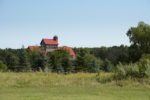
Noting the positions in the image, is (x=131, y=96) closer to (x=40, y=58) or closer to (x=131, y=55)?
(x=131, y=55)

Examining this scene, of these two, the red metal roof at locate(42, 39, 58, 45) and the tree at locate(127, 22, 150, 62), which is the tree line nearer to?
the tree at locate(127, 22, 150, 62)

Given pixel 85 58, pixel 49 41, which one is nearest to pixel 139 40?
pixel 85 58

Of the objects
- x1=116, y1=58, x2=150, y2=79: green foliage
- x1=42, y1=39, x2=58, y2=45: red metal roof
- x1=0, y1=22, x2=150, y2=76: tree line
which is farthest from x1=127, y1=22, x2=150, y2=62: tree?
x1=42, y1=39, x2=58, y2=45: red metal roof

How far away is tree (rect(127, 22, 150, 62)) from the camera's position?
106 feet

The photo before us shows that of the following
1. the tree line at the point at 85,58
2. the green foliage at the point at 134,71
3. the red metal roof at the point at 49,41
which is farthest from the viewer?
the red metal roof at the point at 49,41

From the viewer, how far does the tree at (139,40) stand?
3242 cm

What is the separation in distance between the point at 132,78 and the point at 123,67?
1.28m

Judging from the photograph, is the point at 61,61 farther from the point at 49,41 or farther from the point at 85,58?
the point at 49,41

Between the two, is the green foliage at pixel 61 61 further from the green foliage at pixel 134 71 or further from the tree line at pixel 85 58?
the green foliage at pixel 134 71

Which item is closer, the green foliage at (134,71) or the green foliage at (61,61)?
the green foliage at (134,71)

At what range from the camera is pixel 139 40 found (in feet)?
109

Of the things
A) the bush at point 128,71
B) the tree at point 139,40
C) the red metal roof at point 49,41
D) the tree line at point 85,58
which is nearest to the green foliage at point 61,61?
the tree line at point 85,58

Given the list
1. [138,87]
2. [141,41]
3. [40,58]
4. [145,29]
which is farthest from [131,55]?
[138,87]

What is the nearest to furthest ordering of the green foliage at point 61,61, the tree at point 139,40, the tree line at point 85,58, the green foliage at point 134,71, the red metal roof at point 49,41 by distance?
the green foliage at point 134,71, the tree at point 139,40, the tree line at point 85,58, the green foliage at point 61,61, the red metal roof at point 49,41
